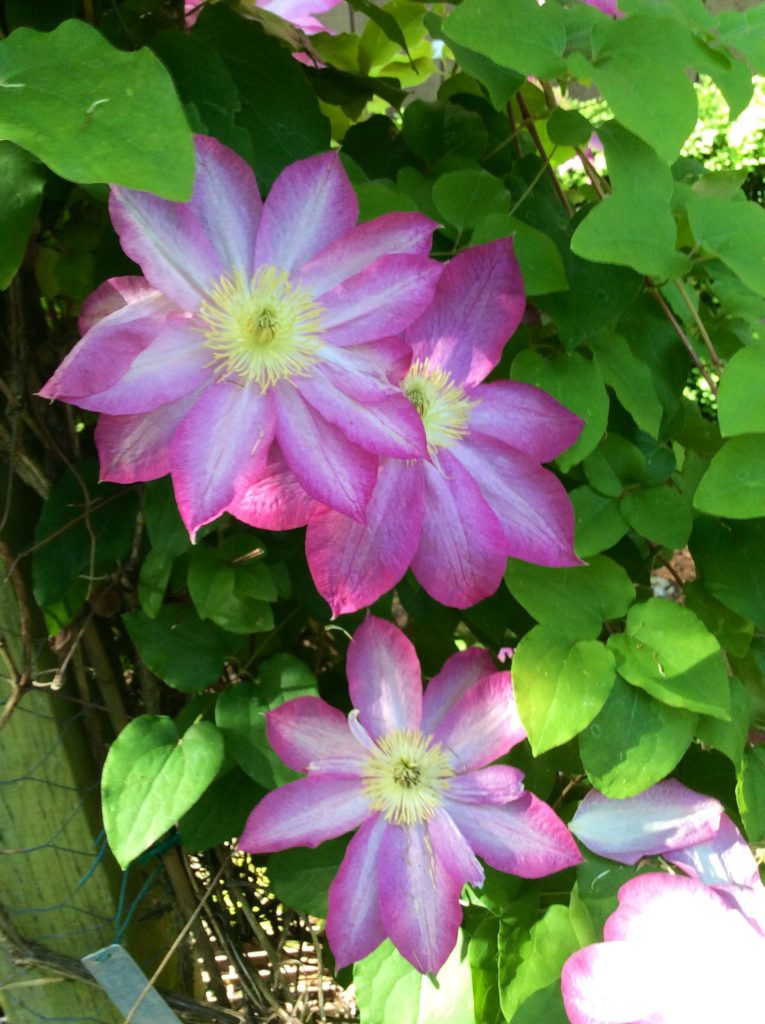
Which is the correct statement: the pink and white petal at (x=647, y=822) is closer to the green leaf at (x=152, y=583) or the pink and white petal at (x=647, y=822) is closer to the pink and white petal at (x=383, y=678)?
the pink and white petal at (x=383, y=678)

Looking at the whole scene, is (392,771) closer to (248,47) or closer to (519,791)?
(519,791)

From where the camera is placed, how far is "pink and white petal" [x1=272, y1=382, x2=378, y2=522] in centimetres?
43

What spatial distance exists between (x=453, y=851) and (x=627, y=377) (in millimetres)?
294

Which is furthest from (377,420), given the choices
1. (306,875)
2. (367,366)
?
(306,875)

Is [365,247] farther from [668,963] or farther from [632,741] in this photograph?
[668,963]

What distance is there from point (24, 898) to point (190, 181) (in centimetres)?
59

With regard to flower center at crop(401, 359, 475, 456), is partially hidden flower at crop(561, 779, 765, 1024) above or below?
below

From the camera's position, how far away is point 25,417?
0.61m

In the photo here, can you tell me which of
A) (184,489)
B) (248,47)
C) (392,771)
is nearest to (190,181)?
(184,489)

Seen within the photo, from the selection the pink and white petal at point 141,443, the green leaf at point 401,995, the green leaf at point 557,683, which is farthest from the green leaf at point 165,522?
the green leaf at point 401,995

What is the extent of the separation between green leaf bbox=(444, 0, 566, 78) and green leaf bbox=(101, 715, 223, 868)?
41 centimetres

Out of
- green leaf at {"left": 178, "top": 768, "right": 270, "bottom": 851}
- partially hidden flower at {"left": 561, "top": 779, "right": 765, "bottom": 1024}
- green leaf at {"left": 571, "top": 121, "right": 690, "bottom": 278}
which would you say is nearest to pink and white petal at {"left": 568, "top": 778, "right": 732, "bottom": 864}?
partially hidden flower at {"left": 561, "top": 779, "right": 765, "bottom": 1024}

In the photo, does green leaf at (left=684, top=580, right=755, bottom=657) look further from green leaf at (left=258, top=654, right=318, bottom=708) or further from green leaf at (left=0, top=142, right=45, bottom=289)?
green leaf at (left=0, top=142, right=45, bottom=289)

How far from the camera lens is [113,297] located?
17.5 inches
